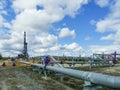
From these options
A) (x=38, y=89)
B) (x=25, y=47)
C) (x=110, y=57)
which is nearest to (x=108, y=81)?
(x=38, y=89)

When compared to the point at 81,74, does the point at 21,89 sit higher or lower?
lower

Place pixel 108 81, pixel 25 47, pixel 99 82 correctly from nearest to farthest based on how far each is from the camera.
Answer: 1. pixel 108 81
2. pixel 99 82
3. pixel 25 47

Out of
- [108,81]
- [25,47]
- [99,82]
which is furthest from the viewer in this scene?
[25,47]

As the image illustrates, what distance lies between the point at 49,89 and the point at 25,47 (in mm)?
69726

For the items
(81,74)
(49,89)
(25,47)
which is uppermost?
(25,47)

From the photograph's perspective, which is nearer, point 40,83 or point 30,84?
point 30,84

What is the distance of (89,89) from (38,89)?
5265 millimetres

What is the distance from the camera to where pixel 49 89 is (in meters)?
13.2

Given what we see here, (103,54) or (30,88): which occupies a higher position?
(103,54)

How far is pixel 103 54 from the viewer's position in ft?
119

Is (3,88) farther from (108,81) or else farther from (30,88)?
(108,81)

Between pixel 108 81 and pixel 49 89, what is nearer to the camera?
pixel 108 81

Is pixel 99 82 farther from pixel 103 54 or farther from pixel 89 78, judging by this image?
pixel 103 54

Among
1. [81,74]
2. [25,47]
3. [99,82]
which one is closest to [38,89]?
[81,74]
